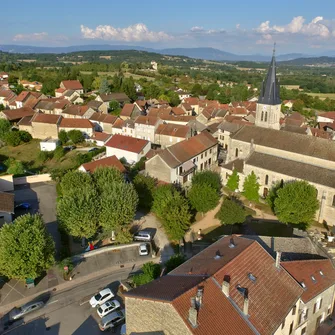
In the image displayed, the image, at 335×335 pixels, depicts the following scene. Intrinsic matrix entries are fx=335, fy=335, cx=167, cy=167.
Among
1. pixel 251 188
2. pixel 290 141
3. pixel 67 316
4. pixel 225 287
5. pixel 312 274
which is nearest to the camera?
pixel 225 287

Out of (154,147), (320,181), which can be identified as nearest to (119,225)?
(320,181)

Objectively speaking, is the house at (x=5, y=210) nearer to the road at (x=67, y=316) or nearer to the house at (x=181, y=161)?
the road at (x=67, y=316)

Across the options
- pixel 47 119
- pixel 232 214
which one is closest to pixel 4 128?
pixel 47 119

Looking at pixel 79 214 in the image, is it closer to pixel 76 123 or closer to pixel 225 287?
pixel 225 287

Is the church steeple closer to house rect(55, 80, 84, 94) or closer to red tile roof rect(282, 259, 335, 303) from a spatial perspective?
red tile roof rect(282, 259, 335, 303)

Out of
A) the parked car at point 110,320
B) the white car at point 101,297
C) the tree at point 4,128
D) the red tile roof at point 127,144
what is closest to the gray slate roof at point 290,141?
the red tile roof at point 127,144
